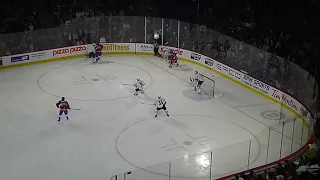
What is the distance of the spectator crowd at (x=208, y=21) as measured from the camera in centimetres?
2048

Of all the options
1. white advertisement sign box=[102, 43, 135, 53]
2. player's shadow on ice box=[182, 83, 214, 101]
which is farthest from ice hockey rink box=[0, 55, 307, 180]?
white advertisement sign box=[102, 43, 135, 53]

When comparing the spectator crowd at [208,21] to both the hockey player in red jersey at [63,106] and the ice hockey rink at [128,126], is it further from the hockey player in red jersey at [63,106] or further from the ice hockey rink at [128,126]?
the hockey player in red jersey at [63,106]

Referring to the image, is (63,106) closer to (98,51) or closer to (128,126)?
(128,126)

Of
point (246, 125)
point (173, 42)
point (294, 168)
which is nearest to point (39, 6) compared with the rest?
point (173, 42)

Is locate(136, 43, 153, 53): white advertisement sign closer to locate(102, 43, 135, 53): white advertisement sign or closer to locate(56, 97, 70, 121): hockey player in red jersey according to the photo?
locate(102, 43, 135, 53): white advertisement sign

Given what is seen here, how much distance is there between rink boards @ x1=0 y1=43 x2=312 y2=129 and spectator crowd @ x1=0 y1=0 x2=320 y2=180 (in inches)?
12.9

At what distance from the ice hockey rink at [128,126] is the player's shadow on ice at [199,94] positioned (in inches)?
1.5

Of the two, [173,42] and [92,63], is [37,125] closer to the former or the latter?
[92,63]

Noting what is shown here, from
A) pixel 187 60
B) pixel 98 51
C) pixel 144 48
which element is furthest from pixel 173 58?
pixel 98 51

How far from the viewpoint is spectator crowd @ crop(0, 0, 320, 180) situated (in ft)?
67.2

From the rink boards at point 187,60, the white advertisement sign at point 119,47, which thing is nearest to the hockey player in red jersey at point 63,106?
the rink boards at point 187,60

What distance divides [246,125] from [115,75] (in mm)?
7719

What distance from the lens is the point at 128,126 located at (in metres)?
16.5

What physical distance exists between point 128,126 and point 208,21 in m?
12.2
